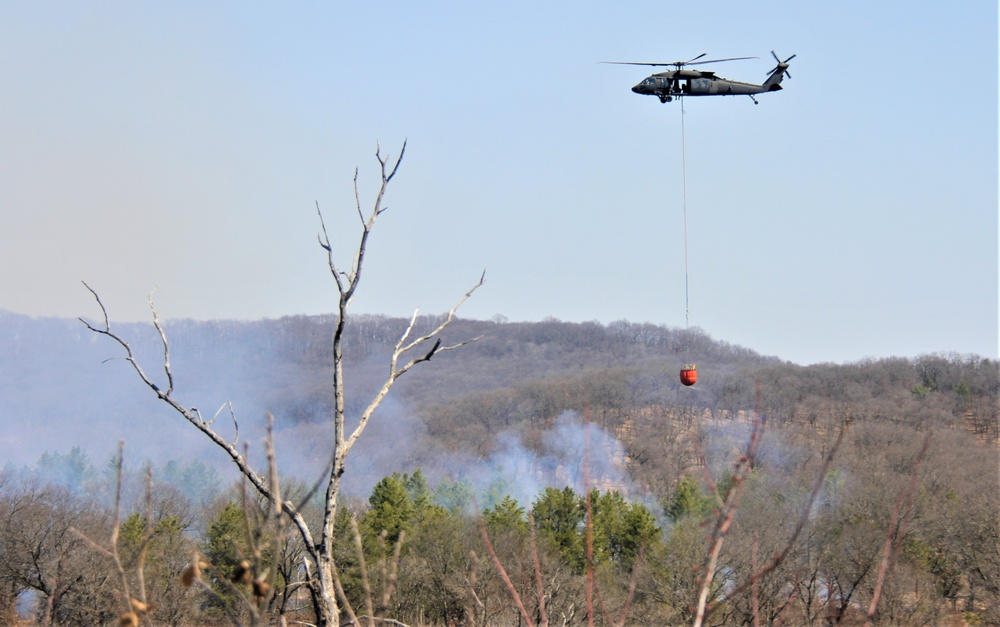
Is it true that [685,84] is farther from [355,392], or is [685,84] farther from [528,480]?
[355,392]

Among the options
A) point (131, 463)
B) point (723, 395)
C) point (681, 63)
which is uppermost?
point (681, 63)

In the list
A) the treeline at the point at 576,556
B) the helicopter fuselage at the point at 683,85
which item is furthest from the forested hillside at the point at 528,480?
the helicopter fuselage at the point at 683,85

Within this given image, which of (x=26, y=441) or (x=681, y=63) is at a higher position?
(x=681, y=63)

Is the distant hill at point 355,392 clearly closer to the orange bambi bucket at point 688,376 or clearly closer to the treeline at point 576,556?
the treeline at point 576,556

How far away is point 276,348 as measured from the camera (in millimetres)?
160500

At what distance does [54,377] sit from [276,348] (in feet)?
128

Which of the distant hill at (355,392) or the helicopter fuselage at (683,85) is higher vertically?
the helicopter fuselage at (683,85)

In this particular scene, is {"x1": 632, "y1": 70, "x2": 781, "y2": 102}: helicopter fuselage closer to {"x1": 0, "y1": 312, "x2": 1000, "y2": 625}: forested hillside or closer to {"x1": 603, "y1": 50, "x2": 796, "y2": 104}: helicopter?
{"x1": 603, "y1": 50, "x2": 796, "y2": 104}: helicopter

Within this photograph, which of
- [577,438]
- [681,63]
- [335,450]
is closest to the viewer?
[335,450]

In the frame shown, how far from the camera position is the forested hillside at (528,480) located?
82.2 feet

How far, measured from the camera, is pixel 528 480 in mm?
92812

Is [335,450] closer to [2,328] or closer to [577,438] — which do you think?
[577,438]


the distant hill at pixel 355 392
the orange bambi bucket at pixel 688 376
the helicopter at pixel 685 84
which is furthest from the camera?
the distant hill at pixel 355 392

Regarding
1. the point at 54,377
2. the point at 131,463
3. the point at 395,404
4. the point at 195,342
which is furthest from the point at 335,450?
the point at 195,342
